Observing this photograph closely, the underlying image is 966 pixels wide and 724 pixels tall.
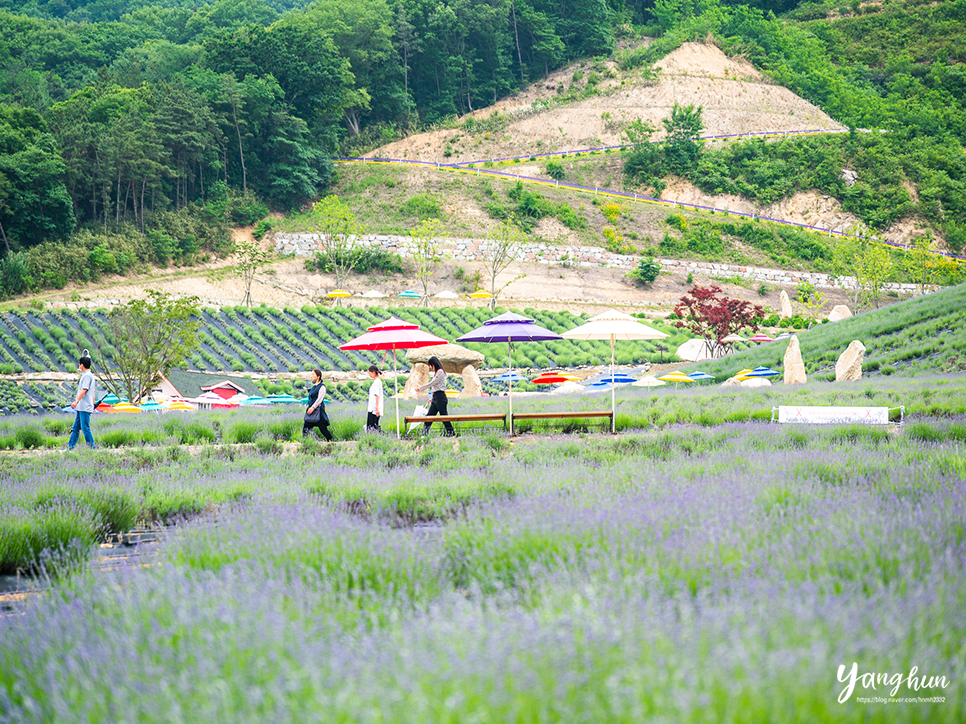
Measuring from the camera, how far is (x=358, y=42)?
2677 inches

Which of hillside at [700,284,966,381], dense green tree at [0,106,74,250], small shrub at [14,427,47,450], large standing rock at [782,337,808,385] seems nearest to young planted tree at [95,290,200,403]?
small shrub at [14,427,47,450]

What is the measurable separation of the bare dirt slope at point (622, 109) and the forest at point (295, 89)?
2660 mm

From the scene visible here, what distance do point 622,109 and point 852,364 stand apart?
56486 mm

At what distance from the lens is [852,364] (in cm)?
1973

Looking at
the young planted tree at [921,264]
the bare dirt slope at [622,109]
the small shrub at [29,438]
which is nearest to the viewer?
the small shrub at [29,438]

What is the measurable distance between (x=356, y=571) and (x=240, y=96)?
5542 centimetres

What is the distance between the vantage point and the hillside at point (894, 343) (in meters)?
19.9

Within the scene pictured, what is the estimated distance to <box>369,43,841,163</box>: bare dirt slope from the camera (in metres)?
66.5

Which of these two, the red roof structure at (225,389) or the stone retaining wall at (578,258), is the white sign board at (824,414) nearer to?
the red roof structure at (225,389)

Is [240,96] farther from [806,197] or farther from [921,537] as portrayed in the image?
[921,537]

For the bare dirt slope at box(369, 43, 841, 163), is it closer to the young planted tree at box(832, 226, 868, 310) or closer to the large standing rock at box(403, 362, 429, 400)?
the young planted tree at box(832, 226, 868, 310)

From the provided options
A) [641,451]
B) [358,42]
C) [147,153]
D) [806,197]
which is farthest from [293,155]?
[641,451]

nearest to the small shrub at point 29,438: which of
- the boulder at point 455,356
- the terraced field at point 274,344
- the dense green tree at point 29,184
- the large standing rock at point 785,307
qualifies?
the terraced field at point 274,344

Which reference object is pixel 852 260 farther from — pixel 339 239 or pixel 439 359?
pixel 439 359
